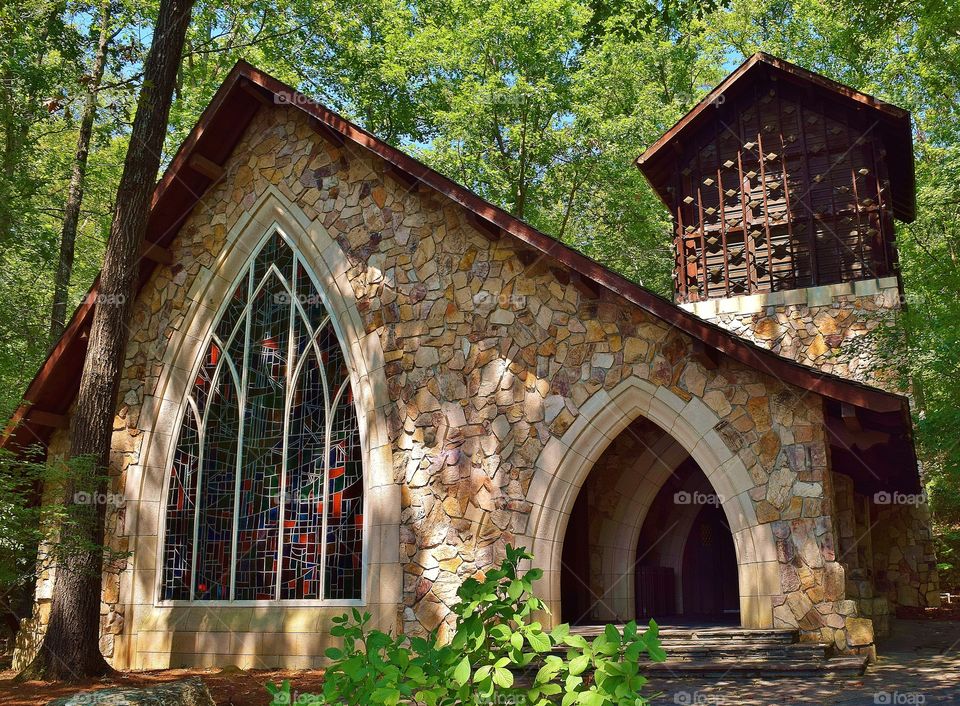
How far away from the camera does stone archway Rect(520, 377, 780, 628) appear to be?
28.2 feet

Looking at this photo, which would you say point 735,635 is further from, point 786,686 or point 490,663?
point 490,663

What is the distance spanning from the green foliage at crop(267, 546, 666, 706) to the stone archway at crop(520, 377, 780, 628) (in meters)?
6.36

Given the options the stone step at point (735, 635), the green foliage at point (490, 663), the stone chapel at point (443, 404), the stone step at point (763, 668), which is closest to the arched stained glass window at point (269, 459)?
the stone chapel at point (443, 404)

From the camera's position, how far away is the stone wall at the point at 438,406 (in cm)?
858

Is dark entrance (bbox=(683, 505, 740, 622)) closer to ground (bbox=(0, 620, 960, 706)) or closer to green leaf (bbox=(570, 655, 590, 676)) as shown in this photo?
ground (bbox=(0, 620, 960, 706))

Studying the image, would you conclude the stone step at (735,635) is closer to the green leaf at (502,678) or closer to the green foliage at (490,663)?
the green foliage at (490,663)

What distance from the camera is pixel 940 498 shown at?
61.4 ft

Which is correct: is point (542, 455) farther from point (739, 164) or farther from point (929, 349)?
point (739, 164)

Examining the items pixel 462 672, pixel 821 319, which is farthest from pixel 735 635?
pixel 462 672

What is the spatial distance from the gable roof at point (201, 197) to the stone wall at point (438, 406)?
362 mm

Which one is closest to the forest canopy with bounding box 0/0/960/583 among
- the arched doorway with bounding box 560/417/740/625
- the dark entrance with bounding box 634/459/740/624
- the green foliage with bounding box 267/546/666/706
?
the dark entrance with bounding box 634/459/740/624

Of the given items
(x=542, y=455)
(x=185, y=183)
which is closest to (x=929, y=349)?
(x=542, y=455)

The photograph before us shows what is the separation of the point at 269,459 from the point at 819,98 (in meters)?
10.1

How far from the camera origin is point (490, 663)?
2689mm
